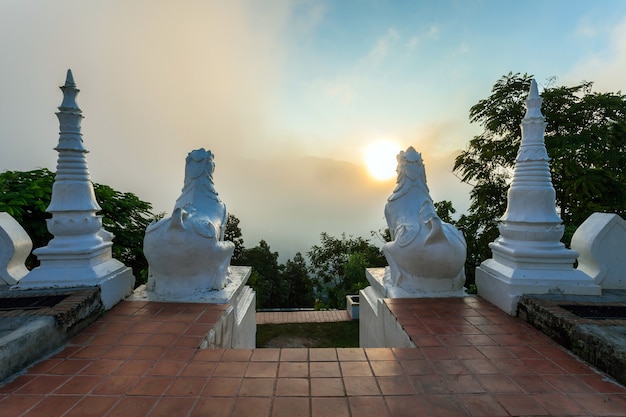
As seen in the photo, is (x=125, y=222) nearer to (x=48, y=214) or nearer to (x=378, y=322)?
(x=48, y=214)

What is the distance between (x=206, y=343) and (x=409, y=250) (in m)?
2.39

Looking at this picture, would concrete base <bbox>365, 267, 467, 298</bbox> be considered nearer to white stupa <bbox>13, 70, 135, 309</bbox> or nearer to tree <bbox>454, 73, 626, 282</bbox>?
white stupa <bbox>13, 70, 135, 309</bbox>

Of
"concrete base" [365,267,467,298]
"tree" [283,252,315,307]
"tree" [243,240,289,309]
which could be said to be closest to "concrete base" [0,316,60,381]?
"concrete base" [365,267,467,298]

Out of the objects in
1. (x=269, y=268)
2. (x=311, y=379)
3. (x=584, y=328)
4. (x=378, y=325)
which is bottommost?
(x=269, y=268)

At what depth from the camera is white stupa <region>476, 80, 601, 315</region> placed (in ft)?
12.1

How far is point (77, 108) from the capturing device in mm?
4031

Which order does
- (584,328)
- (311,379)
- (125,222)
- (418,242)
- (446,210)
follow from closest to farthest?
(311,379)
(584,328)
(418,242)
(125,222)
(446,210)

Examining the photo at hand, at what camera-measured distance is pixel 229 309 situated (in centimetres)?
377

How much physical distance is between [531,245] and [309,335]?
3.95 meters

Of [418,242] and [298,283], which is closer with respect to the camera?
[418,242]

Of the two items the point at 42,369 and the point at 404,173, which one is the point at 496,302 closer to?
the point at 404,173

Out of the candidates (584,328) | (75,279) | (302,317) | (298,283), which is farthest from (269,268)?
(584,328)

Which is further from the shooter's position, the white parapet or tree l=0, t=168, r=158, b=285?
tree l=0, t=168, r=158, b=285

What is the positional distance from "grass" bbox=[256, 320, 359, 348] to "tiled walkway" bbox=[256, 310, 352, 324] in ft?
0.62
